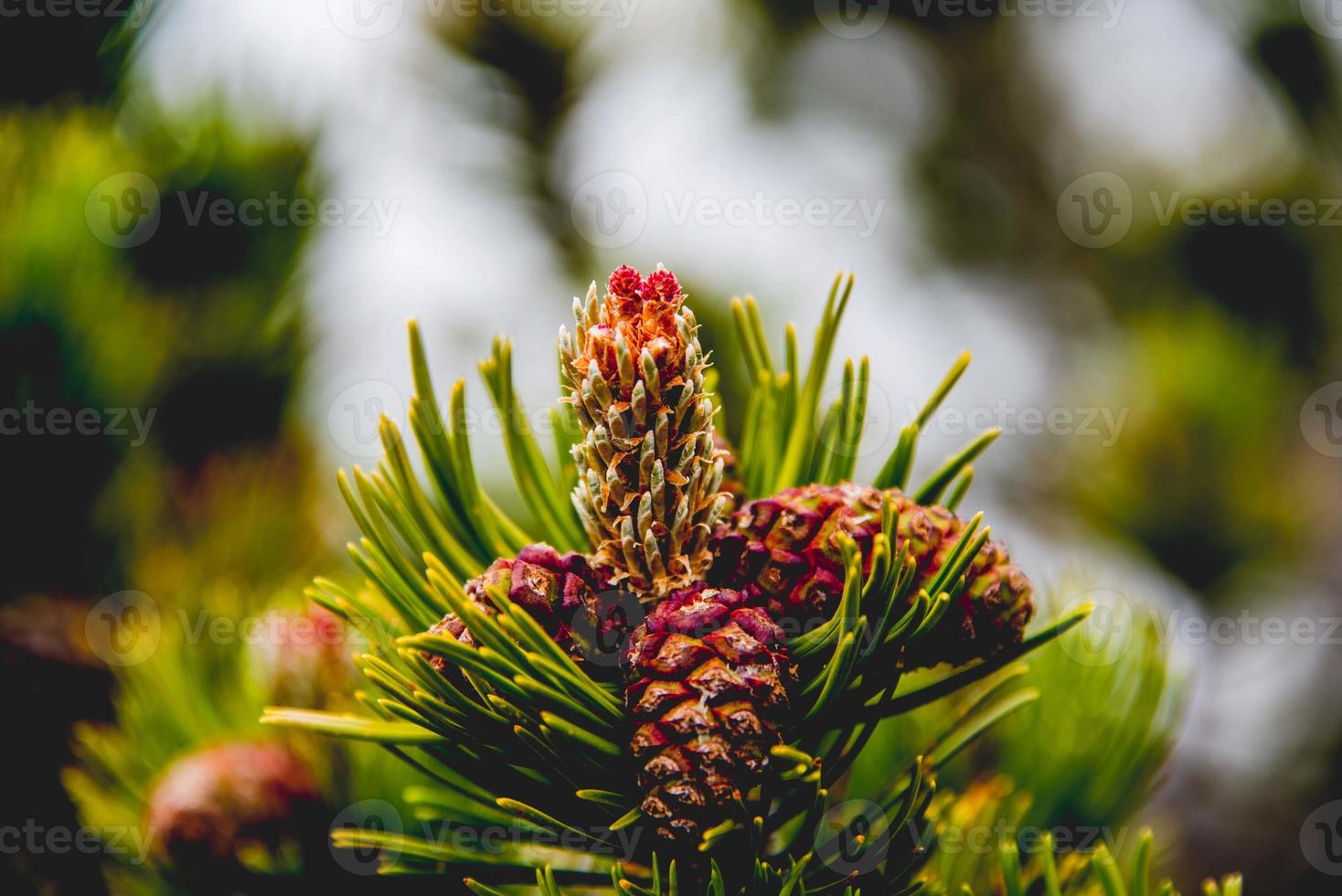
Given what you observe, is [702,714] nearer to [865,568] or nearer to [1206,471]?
[865,568]

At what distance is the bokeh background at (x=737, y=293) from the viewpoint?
0.83 metres

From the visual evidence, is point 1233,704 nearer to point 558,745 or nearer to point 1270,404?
point 1270,404

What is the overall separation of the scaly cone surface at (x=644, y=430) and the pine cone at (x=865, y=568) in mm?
37

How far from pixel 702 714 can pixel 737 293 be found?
110 cm

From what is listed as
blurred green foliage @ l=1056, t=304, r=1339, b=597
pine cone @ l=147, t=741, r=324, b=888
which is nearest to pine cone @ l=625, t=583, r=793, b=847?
pine cone @ l=147, t=741, r=324, b=888

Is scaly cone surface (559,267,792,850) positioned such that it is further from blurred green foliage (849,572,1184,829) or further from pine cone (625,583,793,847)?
blurred green foliage (849,572,1184,829)

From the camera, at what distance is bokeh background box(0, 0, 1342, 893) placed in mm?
827

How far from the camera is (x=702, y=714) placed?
0.41m

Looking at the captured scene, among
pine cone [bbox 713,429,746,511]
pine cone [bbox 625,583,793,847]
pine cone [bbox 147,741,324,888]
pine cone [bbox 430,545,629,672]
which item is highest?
pine cone [bbox 713,429,746,511]

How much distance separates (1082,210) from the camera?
216 centimetres

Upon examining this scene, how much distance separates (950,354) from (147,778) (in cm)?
182

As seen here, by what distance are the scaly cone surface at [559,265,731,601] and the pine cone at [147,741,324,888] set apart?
0.40 m

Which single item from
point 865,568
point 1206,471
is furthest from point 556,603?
point 1206,471

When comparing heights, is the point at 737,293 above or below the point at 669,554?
above
